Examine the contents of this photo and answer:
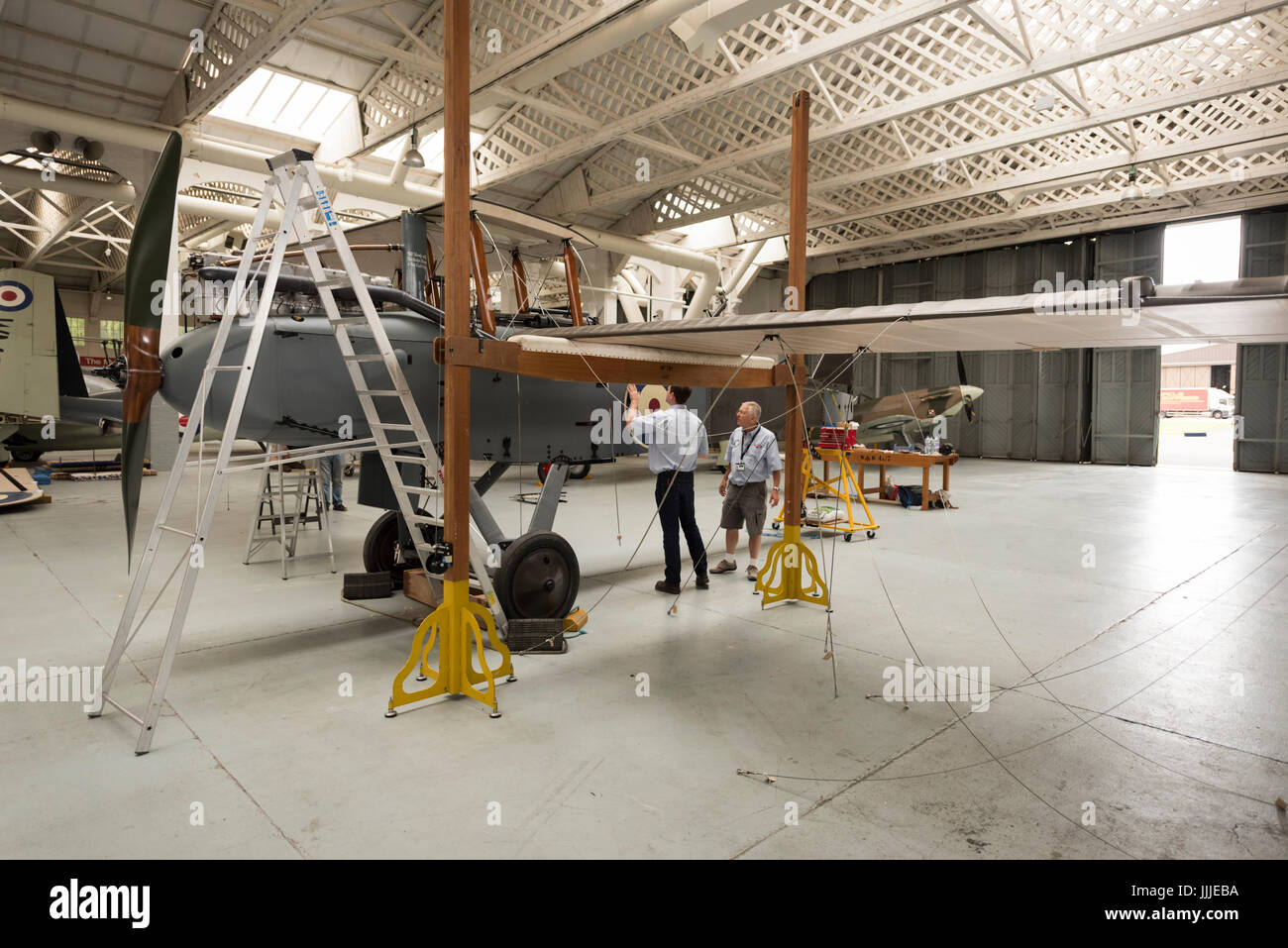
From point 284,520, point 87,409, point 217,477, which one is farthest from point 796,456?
point 87,409

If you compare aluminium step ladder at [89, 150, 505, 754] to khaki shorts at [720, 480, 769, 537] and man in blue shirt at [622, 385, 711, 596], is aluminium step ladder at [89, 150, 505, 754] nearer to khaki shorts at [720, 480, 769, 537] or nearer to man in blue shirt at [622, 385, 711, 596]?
man in blue shirt at [622, 385, 711, 596]

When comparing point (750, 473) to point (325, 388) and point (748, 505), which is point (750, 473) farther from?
point (325, 388)

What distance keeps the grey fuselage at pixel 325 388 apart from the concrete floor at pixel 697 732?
1481 mm

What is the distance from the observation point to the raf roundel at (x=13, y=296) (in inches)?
347

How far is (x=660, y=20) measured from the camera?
9266mm

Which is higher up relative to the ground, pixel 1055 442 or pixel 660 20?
pixel 660 20

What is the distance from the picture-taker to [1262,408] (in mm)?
17797

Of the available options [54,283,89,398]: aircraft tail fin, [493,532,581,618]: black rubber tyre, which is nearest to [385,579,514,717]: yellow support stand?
[493,532,581,618]: black rubber tyre

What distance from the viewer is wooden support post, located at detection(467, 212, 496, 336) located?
487cm

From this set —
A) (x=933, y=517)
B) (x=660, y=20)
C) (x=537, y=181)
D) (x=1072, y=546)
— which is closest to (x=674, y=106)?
(x=660, y=20)

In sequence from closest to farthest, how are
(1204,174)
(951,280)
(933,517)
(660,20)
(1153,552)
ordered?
(1153,552) → (660,20) → (933,517) → (1204,174) → (951,280)
